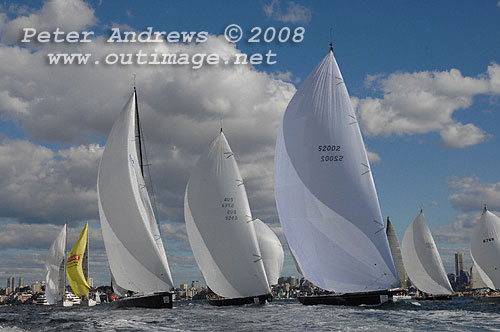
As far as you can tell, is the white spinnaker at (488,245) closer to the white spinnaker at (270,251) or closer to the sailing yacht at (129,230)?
Result: the white spinnaker at (270,251)

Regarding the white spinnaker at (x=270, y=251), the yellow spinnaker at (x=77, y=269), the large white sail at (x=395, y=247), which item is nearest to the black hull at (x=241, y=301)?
the white spinnaker at (x=270, y=251)

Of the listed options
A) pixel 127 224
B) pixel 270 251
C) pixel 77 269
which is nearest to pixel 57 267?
pixel 77 269

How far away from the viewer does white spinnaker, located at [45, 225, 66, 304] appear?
90.2 metres

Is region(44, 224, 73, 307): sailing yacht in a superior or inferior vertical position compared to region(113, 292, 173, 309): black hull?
superior

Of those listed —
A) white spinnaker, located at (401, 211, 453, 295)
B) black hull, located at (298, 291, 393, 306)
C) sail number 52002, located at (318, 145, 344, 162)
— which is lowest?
black hull, located at (298, 291, 393, 306)

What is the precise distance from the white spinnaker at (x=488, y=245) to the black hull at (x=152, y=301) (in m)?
42.1

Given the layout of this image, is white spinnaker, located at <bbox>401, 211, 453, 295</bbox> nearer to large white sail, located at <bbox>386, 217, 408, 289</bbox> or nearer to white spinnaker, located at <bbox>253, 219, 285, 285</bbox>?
large white sail, located at <bbox>386, 217, 408, 289</bbox>

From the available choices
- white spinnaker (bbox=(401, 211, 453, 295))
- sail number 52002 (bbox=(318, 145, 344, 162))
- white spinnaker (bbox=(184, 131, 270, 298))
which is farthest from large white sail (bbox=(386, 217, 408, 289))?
sail number 52002 (bbox=(318, 145, 344, 162))

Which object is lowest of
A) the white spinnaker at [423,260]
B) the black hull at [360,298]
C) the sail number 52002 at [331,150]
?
the black hull at [360,298]

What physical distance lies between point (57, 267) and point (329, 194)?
212ft

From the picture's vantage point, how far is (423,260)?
264ft

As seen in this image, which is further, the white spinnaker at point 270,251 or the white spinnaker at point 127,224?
the white spinnaker at point 270,251

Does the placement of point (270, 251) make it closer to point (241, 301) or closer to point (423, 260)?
point (423, 260)

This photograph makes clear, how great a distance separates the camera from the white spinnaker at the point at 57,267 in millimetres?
90188
